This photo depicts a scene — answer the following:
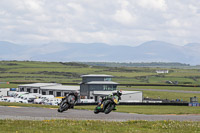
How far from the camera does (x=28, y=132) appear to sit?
2098 cm

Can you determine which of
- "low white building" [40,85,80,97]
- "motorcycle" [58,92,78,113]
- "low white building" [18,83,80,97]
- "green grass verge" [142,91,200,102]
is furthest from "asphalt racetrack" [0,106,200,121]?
"low white building" [18,83,80,97]

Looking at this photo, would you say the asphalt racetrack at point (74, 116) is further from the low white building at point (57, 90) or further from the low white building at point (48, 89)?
the low white building at point (48, 89)

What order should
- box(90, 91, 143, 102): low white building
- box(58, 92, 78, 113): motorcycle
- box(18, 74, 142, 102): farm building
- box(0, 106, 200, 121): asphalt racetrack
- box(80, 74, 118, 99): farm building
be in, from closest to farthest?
box(58, 92, 78, 113): motorcycle < box(0, 106, 200, 121): asphalt racetrack < box(90, 91, 143, 102): low white building < box(18, 74, 142, 102): farm building < box(80, 74, 118, 99): farm building

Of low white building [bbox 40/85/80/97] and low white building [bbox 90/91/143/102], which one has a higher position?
low white building [bbox 40/85/80/97]

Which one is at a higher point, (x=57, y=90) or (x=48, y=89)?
(x=48, y=89)

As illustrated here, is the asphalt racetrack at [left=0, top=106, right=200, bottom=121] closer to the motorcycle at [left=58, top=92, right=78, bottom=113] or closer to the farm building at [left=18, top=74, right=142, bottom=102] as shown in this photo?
the motorcycle at [left=58, top=92, right=78, bottom=113]

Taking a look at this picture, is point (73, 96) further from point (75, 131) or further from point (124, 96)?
point (124, 96)

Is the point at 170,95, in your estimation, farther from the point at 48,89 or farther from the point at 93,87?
the point at 48,89

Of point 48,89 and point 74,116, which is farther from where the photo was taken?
point 48,89

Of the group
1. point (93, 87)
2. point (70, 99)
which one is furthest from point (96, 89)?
point (70, 99)

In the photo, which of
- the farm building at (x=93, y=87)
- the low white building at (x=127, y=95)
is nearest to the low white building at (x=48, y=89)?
the farm building at (x=93, y=87)

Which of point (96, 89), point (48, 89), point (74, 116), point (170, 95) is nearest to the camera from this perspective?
point (74, 116)

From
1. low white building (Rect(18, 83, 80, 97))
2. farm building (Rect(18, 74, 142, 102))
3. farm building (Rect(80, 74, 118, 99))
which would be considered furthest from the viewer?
low white building (Rect(18, 83, 80, 97))

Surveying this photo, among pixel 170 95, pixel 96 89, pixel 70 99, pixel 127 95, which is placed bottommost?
pixel 70 99
